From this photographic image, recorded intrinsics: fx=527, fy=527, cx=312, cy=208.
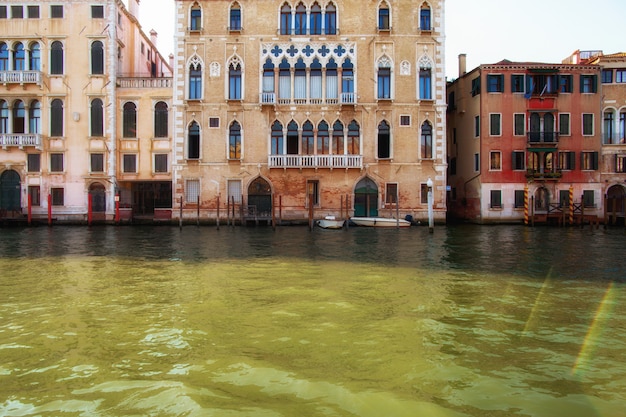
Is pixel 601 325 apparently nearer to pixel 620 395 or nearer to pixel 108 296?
pixel 620 395

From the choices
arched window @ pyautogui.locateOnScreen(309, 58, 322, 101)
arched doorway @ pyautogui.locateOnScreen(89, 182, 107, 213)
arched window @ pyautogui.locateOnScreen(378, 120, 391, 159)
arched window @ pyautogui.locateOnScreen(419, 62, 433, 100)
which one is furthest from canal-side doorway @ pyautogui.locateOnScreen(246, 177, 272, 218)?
arched window @ pyautogui.locateOnScreen(419, 62, 433, 100)

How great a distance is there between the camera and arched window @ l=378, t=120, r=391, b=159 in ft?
89.7

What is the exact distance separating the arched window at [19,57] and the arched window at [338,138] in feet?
54.9

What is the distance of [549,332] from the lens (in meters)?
6.42

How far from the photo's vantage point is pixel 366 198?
27.4m

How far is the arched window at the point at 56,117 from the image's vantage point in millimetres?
27844

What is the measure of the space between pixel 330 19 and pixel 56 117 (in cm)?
1533

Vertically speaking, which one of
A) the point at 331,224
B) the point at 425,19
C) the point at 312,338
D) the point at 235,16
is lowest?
the point at 312,338

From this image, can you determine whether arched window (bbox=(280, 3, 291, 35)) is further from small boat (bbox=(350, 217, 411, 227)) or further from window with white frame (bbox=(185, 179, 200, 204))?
small boat (bbox=(350, 217, 411, 227))

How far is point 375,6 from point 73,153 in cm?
1760

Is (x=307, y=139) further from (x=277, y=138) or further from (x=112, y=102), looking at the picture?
(x=112, y=102)

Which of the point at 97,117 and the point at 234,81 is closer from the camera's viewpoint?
the point at 234,81

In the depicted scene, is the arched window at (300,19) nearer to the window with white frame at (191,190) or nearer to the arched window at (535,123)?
the window with white frame at (191,190)

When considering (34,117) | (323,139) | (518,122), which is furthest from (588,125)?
(34,117)
